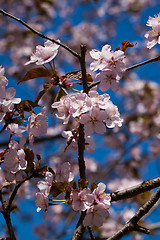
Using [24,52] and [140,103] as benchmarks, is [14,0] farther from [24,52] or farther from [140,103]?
[140,103]

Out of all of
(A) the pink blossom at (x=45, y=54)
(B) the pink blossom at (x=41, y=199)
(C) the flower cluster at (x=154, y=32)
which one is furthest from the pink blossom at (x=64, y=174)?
(C) the flower cluster at (x=154, y=32)

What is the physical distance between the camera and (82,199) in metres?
1.12

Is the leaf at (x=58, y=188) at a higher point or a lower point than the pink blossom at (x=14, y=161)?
lower

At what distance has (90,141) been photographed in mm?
1401

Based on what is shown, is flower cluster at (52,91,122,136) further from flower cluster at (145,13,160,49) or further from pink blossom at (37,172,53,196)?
flower cluster at (145,13,160,49)

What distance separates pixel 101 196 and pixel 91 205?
0.05 metres

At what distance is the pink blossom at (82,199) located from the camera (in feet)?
3.63

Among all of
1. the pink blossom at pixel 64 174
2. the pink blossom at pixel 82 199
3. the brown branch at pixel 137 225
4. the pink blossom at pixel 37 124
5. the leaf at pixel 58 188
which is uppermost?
the pink blossom at pixel 37 124

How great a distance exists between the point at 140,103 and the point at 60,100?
4.67 m

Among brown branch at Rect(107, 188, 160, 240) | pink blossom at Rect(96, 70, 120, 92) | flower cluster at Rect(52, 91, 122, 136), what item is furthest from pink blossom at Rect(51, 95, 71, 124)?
brown branch at Rect(107, 188, 160, 240)

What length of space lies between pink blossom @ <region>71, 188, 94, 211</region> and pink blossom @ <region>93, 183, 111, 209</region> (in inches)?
0.9

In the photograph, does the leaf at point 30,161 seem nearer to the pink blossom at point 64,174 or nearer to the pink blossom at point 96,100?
the pink blossom at point 64,174

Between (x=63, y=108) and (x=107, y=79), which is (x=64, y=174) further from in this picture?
(x=107, y=79)

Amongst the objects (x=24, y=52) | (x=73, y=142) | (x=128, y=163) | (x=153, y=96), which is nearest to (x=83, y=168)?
(x=73, y=142)
